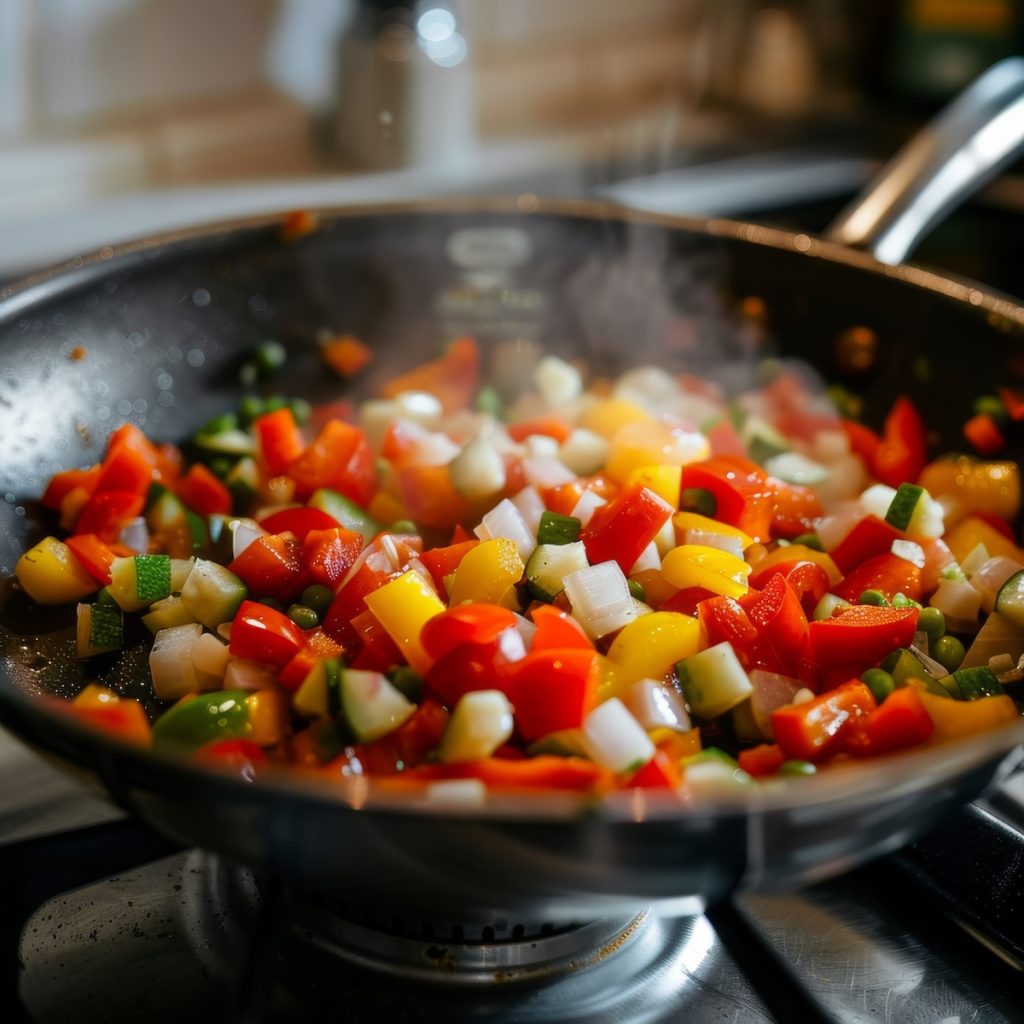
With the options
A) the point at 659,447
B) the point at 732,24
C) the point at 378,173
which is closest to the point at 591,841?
the point at 659,447

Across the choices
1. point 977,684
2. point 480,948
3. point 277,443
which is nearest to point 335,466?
point 277,443

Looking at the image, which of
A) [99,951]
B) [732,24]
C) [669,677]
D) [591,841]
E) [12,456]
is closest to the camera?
[591,841]

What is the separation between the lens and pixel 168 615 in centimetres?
135

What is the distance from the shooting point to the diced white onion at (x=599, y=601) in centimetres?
123

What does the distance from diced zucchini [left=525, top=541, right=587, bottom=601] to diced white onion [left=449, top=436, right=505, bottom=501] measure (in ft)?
0.70

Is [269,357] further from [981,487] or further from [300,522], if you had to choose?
[981,487]

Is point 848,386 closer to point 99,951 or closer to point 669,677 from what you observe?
point 669,677

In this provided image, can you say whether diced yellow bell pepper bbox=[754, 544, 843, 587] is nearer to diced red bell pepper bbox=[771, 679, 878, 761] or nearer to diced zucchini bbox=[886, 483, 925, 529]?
diced zucchini bbox=[886, 483, 925, 529]

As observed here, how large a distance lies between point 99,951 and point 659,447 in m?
0.92

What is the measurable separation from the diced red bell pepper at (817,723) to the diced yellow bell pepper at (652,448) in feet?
1.57

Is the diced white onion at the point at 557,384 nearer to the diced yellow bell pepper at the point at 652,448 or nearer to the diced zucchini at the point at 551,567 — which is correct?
the diced yellow bell pepper at the point at 652,448

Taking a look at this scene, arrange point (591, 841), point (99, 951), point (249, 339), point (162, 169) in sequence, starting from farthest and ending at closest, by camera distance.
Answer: point (162, 169) → point (249, 339) → point (99, 951) → point (591, 841)

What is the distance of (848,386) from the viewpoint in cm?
181

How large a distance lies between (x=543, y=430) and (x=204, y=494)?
0.50 metres
